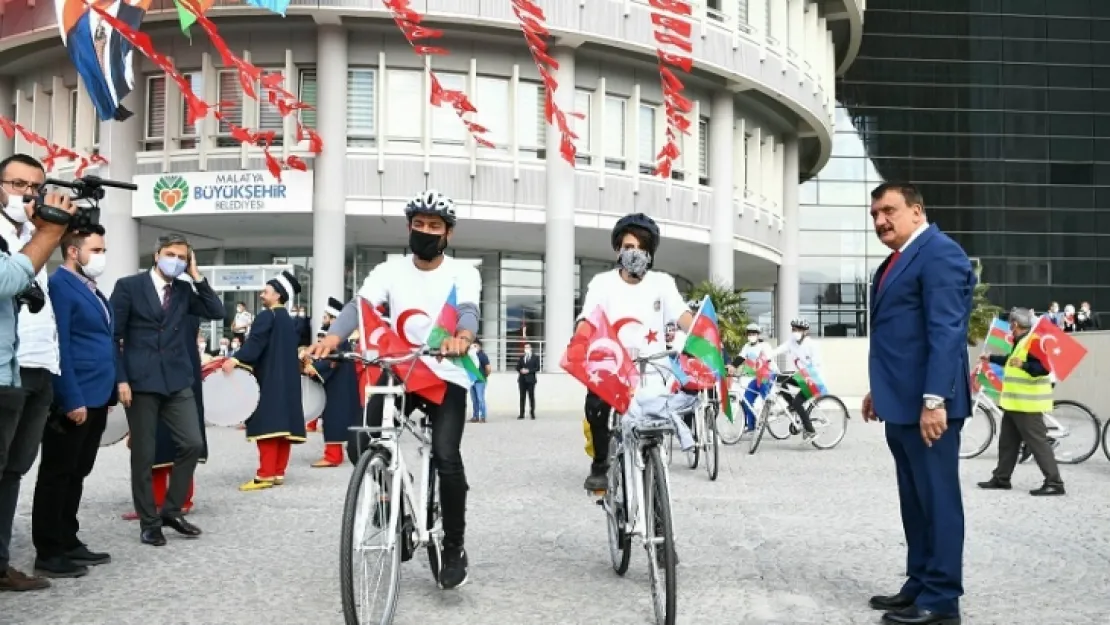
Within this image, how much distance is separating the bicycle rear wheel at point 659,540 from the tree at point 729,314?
22.5 metres

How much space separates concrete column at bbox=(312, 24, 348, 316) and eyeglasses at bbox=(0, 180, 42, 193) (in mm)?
20923

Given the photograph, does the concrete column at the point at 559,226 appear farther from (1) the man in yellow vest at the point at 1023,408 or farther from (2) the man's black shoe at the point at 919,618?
(2) the man's black shoe at the point at 919,618

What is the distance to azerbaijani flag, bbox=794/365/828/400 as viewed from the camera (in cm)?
1450

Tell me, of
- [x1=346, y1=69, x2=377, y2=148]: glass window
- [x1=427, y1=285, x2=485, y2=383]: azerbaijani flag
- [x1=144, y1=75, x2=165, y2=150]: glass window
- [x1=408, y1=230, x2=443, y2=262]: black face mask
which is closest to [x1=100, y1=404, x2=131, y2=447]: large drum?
[x1=408, y1=230, x2=443, y2=262]: black face mask

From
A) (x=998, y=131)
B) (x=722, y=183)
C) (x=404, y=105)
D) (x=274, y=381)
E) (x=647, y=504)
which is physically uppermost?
(x=998, y=131)

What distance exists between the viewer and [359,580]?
427 centimetres

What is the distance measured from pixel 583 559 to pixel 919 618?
2106mm

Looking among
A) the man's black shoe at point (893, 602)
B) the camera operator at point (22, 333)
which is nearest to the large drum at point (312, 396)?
the camera operator at point (22, 333)

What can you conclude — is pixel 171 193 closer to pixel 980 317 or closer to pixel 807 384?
pixel 807 384

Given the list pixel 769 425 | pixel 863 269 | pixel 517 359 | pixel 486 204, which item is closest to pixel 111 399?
pixel 769 425

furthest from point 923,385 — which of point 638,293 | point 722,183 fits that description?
point 722,183

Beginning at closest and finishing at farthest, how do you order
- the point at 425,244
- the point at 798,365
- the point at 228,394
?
the point at 425,244, the point at 228,394, the point at 798,365

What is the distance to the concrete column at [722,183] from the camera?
100.0 ft

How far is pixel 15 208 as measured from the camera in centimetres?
469
